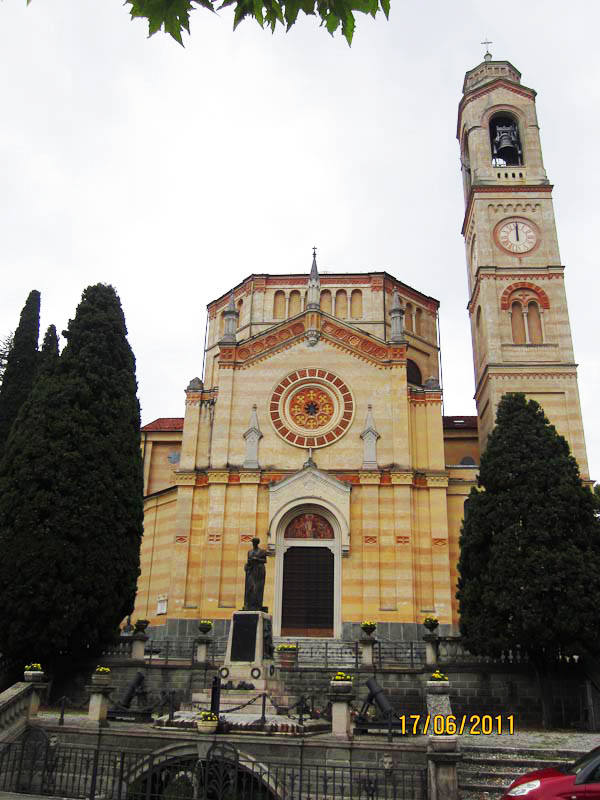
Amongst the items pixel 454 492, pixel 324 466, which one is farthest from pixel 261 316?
pixel 454 492

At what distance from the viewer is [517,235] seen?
33.8 metres

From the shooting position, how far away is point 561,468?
68.5 feet

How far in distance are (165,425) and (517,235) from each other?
21.0m

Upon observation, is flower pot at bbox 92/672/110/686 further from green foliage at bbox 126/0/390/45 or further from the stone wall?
green foliage at bbox 126/0/390/45

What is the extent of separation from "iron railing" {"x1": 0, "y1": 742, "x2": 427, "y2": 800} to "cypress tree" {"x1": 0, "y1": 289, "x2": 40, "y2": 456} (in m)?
16.7

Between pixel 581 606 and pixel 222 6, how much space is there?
1794cm

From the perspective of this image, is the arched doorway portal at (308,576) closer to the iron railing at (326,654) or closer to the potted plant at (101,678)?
the iron railing at (326,654)

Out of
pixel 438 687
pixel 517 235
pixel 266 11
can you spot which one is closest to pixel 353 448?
pixel 517 235

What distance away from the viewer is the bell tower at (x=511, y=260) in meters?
30.6

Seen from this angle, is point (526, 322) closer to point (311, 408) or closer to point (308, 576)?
point (311, 408)

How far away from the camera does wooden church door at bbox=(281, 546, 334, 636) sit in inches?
1032

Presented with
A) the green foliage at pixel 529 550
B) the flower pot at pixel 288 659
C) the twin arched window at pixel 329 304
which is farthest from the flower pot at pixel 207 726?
the twin arched window at pixel 329 304

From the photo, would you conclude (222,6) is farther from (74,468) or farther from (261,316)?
(261,316)

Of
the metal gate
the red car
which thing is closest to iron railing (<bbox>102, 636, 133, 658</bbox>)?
the metal gate
